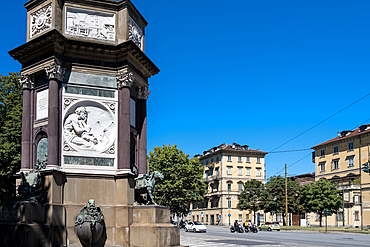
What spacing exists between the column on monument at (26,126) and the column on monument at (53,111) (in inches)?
52.0

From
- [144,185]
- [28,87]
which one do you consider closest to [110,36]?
[28,87]

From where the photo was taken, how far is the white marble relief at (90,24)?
56.5 feet

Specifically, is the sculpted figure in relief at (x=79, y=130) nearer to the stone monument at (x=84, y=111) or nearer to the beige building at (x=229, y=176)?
the stone monument at (x=84, y=111)

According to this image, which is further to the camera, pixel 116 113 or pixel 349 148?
pixel 349 148

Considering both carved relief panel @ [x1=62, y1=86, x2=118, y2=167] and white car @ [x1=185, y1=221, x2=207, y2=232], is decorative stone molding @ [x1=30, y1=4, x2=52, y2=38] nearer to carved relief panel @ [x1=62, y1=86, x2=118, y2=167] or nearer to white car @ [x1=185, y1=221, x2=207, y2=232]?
carved relief panel @ [x1=62, y1=86, x2=118, y2=167]

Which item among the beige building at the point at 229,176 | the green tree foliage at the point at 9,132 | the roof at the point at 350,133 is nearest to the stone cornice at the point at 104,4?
the green tree foliage at the point at 9,132

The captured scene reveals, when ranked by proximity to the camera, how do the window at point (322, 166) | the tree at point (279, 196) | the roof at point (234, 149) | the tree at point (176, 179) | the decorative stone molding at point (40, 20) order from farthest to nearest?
the roof at point (234, 149) < the window at point (322, 166) < the tree at point (279, 196) < the tree at point (176, 179) < the decorative stone molding at point (40, 20)

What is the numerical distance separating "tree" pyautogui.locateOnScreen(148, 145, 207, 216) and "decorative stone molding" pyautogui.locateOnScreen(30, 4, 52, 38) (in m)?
42.5

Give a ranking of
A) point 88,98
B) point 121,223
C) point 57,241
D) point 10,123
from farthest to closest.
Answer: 1. point 10,123
2. point 88,98
3. point 121,223
4. point 57,241

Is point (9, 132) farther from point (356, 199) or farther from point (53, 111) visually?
point (356, 199)

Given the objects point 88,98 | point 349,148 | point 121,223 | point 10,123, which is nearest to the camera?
point 121,223

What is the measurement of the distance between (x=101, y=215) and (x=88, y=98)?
4.93 m

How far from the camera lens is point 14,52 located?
17406 millimetres

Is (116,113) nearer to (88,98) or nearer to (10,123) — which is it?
(88,98)
